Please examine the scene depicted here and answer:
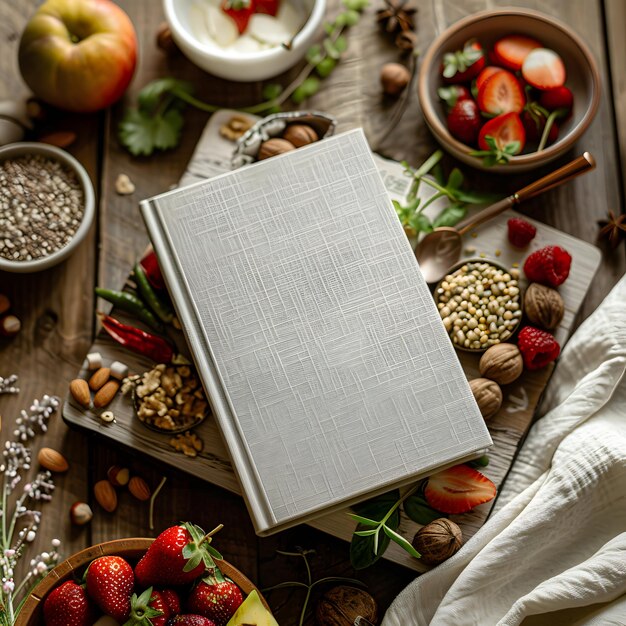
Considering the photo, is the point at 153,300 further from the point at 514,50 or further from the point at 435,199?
the point at 514,50

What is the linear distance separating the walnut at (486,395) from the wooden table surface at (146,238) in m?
0.25

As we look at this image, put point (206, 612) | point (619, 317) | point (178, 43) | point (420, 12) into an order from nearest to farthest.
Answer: point (206, 612) < point (619, 317) < point (178, 43) < point (420, 12)

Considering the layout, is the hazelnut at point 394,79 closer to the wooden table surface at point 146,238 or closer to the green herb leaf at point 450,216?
the wooden table surface at point 146,238

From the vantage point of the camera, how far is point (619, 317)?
1163 mm

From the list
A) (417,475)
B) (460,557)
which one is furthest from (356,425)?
(460,557)

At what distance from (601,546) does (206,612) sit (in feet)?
1.80

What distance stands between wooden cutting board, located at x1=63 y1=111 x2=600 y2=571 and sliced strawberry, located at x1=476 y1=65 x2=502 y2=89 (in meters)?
0.20

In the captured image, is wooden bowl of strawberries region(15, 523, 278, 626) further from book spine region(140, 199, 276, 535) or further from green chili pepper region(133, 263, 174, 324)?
green chili pepper region(133, 263, 174, 324)

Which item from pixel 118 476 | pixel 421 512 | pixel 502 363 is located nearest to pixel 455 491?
pixel 421 512

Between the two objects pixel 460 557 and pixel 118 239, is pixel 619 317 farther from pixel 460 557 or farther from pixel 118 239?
pixel 118 239

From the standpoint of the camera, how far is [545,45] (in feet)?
4.29

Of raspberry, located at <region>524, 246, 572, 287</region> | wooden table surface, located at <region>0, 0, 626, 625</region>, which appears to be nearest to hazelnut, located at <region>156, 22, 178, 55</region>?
wooden table surface, located at <region>0, 0, 626, 625</region>

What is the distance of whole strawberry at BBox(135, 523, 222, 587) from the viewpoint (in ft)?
3.30

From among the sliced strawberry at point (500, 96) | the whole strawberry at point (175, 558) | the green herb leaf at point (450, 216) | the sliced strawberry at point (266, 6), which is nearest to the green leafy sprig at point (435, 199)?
the green herb leaf at point (450, 216)
